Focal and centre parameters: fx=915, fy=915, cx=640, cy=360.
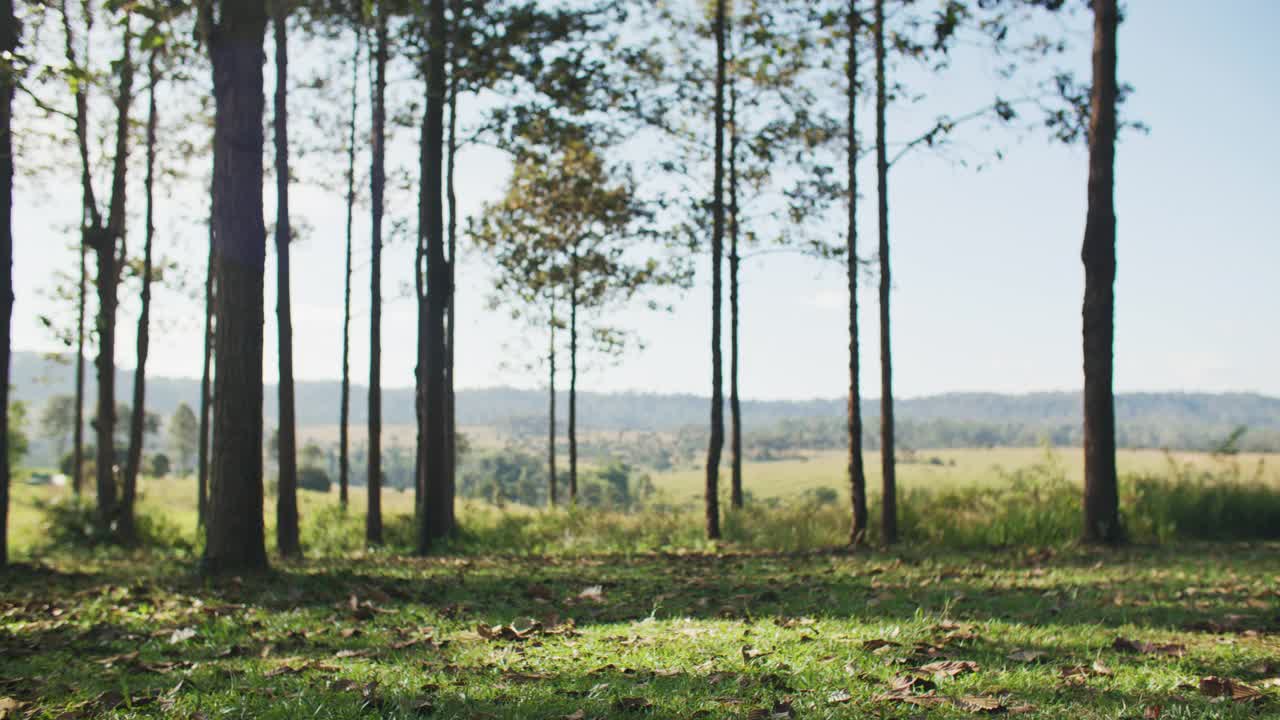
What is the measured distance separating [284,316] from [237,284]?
16.9ft

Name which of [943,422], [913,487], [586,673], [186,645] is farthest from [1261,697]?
[943,422]

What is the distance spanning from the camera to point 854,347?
1464cm

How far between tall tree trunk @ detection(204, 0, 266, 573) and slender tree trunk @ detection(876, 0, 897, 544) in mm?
9005

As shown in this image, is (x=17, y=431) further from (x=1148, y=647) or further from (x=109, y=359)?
(x=1148, y=647)

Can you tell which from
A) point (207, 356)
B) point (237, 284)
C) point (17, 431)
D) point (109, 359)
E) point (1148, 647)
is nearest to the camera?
point (1148, 647)

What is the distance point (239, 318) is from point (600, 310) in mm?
16880

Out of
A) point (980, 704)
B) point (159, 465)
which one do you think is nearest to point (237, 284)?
point (980, 704)

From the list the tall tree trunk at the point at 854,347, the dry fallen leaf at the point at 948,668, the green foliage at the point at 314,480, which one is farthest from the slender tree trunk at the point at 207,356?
the green foliage at the point at 314,480

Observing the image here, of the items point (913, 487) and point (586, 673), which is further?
point (913, 487)

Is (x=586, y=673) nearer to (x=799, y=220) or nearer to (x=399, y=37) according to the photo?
(x=399, y=37)

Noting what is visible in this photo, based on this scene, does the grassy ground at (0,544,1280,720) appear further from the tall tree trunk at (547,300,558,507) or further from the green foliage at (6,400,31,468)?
the tall tree trunk at (547,300,558,507)

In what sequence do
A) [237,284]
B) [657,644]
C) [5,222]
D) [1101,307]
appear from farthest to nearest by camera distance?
[1101,307] < [5,222] < [237,284] < [657,644]

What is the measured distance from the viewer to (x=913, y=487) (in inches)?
616

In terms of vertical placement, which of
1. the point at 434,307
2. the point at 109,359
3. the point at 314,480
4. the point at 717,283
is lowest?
the point at 314,480
